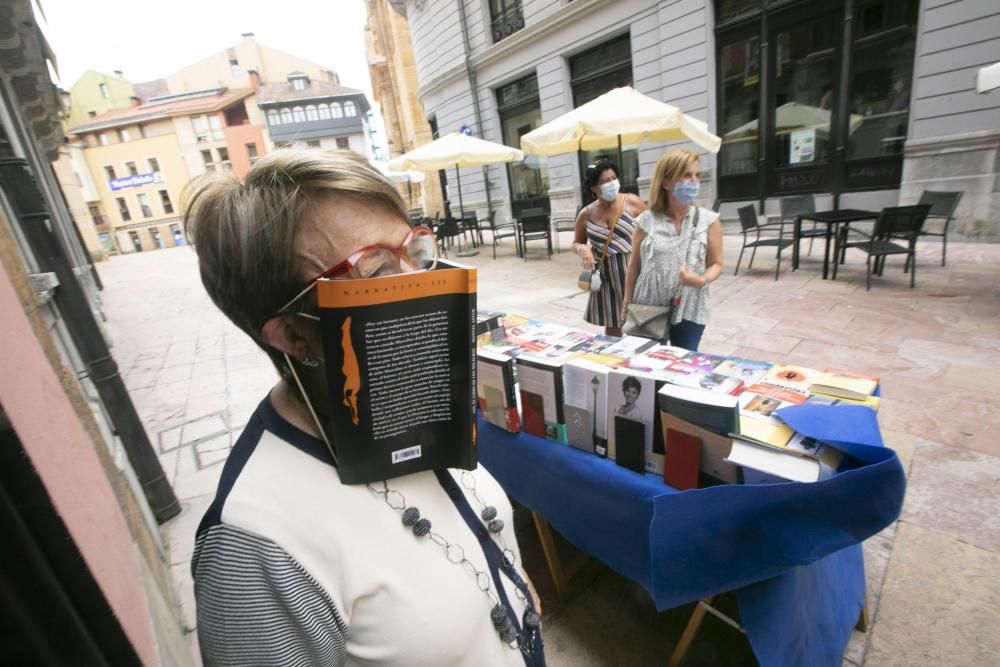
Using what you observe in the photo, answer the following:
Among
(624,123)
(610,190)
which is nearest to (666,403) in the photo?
(610,190)

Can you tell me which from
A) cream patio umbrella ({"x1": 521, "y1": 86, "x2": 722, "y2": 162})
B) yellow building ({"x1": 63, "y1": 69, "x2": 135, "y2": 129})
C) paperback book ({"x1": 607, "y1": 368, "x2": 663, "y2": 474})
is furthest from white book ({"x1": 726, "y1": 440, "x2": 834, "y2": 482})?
yellow building ({"x1": 63, "y1": 69, "x2": 135, "y2": 129})

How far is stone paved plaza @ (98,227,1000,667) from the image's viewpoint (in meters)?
2.01

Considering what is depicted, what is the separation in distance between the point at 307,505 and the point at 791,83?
11249 millimetres

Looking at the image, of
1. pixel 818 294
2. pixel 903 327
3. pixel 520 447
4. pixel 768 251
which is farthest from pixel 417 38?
pixel 520 447

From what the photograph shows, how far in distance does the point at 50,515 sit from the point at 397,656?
0.62m

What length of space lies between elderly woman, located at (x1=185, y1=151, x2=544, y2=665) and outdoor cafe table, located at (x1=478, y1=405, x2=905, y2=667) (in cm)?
78

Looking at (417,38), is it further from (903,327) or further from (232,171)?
(232,171)

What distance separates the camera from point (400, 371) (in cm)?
85

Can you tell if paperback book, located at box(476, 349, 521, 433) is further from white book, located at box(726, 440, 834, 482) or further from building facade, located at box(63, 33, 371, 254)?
building facade, located at box(63, 33, 371, 254)

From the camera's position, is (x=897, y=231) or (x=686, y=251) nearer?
(x=686, y=251)

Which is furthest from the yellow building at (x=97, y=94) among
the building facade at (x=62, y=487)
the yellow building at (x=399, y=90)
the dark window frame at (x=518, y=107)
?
the building facade at (x=62, y=487)

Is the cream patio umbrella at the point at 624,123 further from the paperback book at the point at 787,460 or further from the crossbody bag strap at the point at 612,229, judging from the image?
the paperback book at the point at 787,460

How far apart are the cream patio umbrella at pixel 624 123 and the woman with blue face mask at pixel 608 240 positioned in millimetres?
2670

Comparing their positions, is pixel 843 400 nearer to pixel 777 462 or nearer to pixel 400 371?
pixel 777 462
